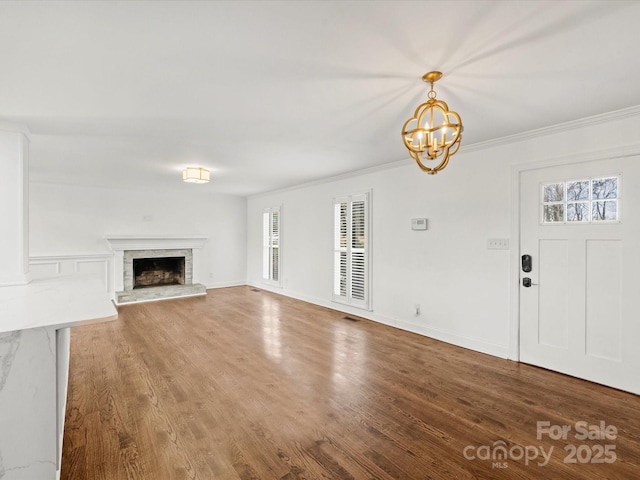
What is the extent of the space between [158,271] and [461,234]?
6.74 meters

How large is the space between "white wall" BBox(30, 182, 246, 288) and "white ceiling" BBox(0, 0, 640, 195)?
3380 millimetres

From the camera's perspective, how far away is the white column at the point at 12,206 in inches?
113

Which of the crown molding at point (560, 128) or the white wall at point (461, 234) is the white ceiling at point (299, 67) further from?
the white wall at point (461, 234)

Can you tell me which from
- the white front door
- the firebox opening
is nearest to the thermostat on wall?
the white front door

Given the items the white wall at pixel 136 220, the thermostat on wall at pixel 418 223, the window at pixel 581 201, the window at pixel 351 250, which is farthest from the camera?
the white wall at pixel 136 220

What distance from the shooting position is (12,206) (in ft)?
9.49

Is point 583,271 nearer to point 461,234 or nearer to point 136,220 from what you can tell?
point 461,234

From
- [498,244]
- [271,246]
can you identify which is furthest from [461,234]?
[271,246]

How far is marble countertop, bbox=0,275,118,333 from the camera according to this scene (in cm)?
150

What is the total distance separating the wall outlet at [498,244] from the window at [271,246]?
4.54 m

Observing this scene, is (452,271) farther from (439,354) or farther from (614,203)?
(614,203)

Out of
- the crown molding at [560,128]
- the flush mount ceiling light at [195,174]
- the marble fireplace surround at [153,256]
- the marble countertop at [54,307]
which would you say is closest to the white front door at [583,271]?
the crown molding at [560,128]

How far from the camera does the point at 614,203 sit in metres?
2.76

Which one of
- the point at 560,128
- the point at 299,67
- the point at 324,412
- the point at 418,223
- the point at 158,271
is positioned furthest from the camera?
the point at 158,271
